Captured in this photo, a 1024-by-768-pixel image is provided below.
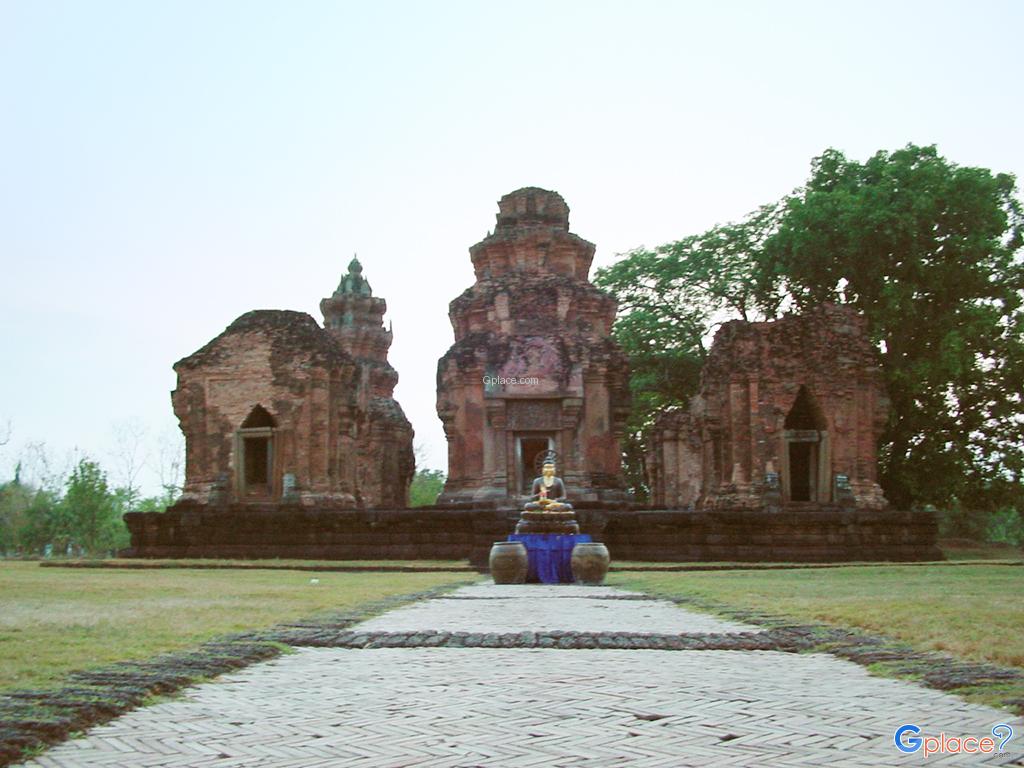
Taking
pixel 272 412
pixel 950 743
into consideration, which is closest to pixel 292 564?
pixel 272 412

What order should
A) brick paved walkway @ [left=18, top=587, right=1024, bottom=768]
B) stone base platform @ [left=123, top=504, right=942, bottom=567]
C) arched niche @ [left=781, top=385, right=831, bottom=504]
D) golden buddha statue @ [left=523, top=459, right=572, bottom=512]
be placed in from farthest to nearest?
arched niche @ [left=781, top=385, right=831, bottom=504] → stone base platform @ [left=123, top=504, right=942, bottom=567] → golden buddha statue @ [left=523, top=459, right=572, bottom=512] → brick paved walkway @ [left=18, top=587, right=1024, bottom=768]

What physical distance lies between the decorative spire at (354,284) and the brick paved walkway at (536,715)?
3630 cm

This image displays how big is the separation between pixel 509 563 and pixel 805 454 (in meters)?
15.2

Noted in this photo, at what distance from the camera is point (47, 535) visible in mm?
47812

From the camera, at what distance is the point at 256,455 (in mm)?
28172

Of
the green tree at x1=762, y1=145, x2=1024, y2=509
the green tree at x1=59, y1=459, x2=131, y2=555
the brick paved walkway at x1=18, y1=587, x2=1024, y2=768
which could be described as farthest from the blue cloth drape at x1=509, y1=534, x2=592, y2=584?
the green tree at x1=59, y1=459, x2=131, y2=555

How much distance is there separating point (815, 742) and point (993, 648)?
2.95 meters

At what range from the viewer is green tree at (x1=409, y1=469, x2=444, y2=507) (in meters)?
68.9

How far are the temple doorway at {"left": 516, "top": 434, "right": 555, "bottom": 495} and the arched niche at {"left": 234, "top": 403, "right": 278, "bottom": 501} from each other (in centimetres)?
613

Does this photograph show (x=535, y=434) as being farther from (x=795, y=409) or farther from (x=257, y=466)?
(x=257, y=466)

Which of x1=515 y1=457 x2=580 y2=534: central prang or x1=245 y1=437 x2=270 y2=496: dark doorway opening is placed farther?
x1=245 y1=437 x2=270 y2=496: dark doorway opening

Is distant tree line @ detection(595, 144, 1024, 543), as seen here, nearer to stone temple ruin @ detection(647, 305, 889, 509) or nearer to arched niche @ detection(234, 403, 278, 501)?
stone temple ruin @ detection(647, 305, 889, 509)

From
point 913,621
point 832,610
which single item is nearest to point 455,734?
point 913,621

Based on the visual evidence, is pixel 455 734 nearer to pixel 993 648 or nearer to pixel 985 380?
pixel 993 648
